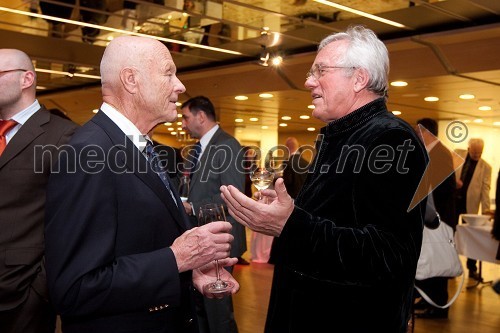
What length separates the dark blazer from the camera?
1.48 metres

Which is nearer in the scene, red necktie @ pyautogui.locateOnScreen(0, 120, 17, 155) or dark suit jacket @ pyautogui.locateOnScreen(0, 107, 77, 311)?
dark suit jacket @ pyautogui.locateOnScreen(0, 107, 77, 311)

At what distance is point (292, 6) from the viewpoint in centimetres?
710

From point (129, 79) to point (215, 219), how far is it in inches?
20.9

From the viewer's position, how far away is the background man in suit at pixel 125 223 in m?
1.48

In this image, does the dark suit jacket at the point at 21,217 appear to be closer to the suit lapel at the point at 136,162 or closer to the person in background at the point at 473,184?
the suit lapel at the point at 136,162

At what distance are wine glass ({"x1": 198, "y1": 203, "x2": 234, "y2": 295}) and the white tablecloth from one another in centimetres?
525

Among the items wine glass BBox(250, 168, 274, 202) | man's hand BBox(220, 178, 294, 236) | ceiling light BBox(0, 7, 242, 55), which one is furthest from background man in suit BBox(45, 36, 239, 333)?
ceiling light BBox(0, 7, 242, 55)

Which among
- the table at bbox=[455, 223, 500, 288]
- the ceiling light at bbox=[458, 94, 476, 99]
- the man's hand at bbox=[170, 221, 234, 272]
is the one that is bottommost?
the table at bbox=[455, 223, 500, 288]

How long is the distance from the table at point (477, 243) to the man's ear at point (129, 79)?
5.63 metres

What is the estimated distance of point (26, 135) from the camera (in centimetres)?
258

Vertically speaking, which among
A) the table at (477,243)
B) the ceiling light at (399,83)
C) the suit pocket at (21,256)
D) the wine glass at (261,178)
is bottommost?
the table at (477,243)

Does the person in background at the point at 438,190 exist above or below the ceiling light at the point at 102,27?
below

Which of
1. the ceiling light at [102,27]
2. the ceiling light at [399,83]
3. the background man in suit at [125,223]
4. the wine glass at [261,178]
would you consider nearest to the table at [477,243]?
the ceiling light at [399,83]

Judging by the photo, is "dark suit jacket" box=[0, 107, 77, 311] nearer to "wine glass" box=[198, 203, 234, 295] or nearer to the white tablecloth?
"wine glass" box=[198, 203, 234, 295]
